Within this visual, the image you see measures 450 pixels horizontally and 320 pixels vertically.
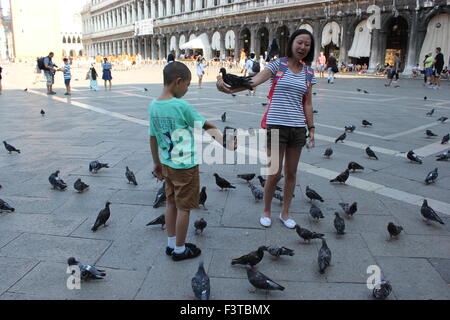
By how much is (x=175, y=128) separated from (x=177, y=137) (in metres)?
0.06

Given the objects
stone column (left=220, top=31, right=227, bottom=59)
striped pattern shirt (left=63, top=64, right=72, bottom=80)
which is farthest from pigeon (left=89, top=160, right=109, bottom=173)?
stone column (left=220, top=31, right=227, bottom=59)

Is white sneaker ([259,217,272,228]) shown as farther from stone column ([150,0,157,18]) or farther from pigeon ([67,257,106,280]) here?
stone column ([150,0,157,18])

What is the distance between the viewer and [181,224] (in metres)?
2.76

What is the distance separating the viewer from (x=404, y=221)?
367cm

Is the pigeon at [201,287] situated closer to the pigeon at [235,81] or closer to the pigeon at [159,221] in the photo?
the pigeon at [159,221]

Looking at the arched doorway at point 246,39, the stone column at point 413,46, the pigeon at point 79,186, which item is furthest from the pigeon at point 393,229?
the arched doorway at point 246,39

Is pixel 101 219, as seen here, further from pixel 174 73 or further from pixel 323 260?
pixel 323 260

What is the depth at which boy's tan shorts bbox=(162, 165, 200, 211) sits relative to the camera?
262 cm

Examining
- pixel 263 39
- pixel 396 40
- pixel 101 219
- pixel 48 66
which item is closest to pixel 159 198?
pixel 101 219

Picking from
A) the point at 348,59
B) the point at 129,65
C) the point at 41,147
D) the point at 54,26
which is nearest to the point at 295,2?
the point at 348,59

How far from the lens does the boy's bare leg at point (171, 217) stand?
2.82 meters

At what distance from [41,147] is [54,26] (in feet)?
207

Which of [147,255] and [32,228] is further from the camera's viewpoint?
[32,228]
